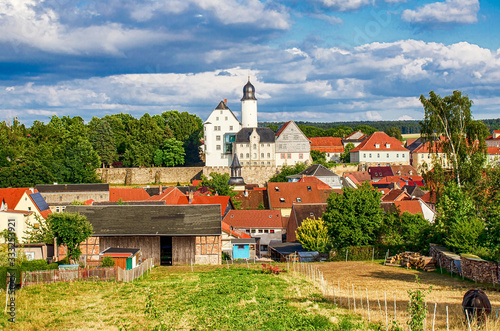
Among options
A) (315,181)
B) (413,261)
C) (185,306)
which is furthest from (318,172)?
(185,306)

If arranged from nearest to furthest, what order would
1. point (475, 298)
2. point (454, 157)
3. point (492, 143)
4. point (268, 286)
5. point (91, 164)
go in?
point (475, 298), point (268, 286), point (454, 157), point (91, 164), point (492, 143)

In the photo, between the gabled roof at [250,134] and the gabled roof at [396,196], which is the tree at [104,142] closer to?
the gabled roof at [250,134]

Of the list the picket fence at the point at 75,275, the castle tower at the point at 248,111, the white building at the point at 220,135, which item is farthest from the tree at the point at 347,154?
the picket fence at the point at 75,275

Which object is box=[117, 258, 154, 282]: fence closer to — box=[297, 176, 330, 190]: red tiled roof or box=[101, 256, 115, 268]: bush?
box=[101, 256, 115, 268]: bush

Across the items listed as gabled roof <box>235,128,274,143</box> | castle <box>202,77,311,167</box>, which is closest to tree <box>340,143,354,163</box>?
castle <box>202,77,311,167</box>

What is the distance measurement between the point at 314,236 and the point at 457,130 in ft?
43.6

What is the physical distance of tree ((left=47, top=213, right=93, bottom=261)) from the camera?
3191 centimetres

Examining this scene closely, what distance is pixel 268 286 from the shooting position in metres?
24.2

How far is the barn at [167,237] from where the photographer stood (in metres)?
36.2

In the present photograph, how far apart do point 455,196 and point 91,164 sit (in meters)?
63.2

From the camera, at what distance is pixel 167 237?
37281mm

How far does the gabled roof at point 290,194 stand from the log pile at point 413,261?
102ft

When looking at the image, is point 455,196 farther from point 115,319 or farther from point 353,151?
point 353,151

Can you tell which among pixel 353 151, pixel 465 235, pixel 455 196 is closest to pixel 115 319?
pixel 465 235
